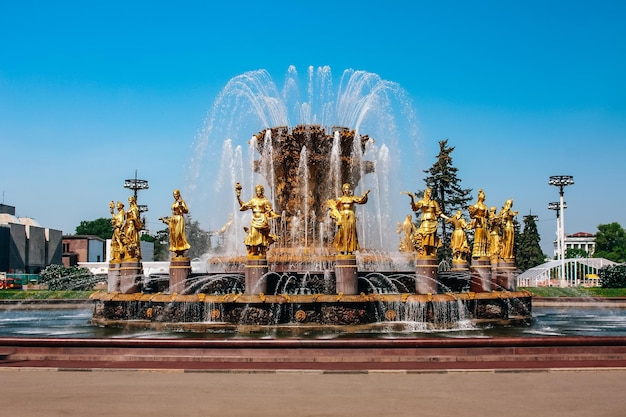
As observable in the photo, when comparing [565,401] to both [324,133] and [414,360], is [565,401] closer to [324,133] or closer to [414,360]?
[414,360]

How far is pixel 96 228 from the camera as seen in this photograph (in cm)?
14888

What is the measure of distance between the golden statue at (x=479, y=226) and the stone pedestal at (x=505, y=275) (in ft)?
6.26

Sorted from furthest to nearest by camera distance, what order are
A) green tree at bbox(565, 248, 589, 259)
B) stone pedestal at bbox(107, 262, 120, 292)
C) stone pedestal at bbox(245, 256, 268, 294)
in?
green tree at bbox(565, 248, 589, 259), stone pedestal at bbox(107, 262, 120, 292), stone pedestal at bbox(245, 256, 268, 294)

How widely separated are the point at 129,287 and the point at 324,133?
9115 millimetres

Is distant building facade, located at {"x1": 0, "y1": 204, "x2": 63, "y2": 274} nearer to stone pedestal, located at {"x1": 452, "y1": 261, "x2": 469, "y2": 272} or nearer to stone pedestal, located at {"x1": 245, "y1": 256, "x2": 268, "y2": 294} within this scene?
stone pedestal, located at {"x1": 452, "y1": 261, "x2": 469, "y2": 272}

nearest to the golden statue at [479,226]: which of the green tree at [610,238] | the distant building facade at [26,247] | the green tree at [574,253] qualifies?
the distant building facade at [26,247]

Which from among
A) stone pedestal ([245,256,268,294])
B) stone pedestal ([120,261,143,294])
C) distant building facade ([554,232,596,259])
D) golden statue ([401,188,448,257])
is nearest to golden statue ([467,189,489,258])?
golden statue ([401,188,448,257])

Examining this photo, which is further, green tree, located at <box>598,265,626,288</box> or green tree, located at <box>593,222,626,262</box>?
green tree, located at <box>593,222,626,262</box>

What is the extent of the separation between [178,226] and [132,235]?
2.26 m

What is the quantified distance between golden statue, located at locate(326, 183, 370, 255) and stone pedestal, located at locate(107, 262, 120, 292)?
7.69 m

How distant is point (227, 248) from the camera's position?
2814 centimetres

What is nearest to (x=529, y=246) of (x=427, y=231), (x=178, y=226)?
(x=427, y=231)

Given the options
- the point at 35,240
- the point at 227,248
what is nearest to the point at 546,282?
the point at 227,248

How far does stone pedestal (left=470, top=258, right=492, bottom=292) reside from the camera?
21812 mm
